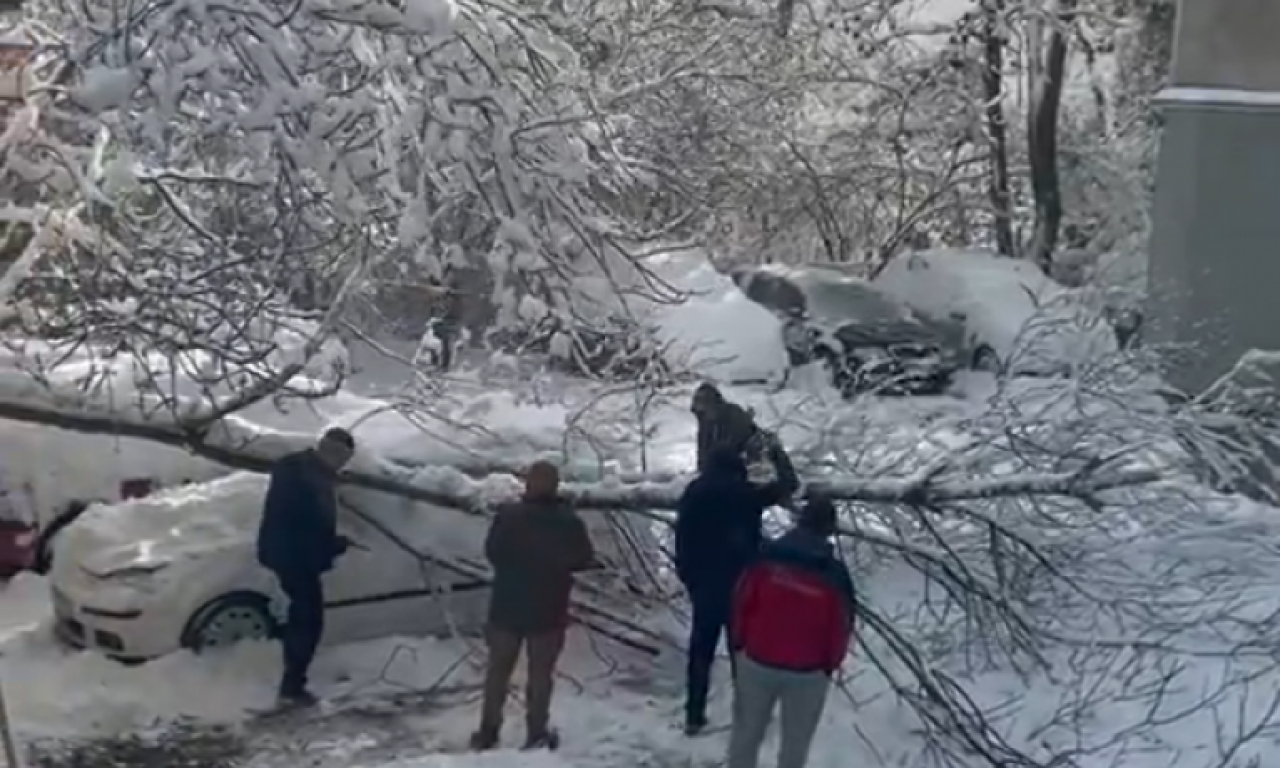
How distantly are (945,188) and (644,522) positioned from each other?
46.6 ft

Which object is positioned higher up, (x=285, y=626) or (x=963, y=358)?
(x=963, y=358)

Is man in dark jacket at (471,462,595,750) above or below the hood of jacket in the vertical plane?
below

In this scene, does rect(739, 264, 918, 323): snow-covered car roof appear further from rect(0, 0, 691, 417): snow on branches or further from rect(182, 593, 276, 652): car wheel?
rect(0, 0, 691, 417): snow on branches

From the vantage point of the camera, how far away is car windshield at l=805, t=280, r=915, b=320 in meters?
18.9

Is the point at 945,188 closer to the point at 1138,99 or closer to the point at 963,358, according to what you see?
the point at 1138,99

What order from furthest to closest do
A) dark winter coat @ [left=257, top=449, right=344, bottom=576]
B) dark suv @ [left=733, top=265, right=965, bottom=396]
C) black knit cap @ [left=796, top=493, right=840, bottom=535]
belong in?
dark suv @ [left=733, top=265, right=965, bottom=396] → dark winter coat @ [left=257, top=449, right=344, bottom=576] → black knit cap @ [left=796, top=493, right=840, bottom=535]

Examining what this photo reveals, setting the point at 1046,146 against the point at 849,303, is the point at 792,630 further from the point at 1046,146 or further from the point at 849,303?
the point at 1046,146

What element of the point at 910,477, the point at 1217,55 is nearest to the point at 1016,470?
the point at 910,477

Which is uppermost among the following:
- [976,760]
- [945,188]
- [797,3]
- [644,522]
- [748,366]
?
[797,3]

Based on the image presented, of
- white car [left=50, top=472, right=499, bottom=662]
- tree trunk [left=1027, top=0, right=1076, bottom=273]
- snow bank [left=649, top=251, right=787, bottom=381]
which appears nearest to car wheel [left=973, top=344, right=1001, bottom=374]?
snow bank [left=649, top=251, right=787, bottom=381]

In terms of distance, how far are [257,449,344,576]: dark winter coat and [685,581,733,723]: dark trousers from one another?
198 cm

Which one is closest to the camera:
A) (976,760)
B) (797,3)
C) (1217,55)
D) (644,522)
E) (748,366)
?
(976,760)

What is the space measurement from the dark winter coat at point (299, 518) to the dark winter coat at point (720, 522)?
188 cm

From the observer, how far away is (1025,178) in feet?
78.7
